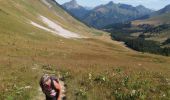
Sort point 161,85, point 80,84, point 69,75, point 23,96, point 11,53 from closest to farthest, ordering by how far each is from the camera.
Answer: point 23,96 → point 161,85 → point 80,84 → point 69,75 → point 11,53

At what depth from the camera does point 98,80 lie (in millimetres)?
26188

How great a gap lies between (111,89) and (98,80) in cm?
346

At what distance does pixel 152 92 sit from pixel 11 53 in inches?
1337

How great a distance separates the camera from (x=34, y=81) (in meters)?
26.7

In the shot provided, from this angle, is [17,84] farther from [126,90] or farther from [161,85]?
[161,85]

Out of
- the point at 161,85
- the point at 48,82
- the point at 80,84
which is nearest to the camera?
the point at 48,82

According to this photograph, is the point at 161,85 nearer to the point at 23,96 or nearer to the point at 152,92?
the point at 152,92

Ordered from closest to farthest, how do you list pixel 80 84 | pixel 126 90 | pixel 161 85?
1. pixel 126 90
2. pixel 161 85
3. pixel 80 84

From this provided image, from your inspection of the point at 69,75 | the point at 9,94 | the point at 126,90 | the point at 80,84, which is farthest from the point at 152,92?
the point at 69,75

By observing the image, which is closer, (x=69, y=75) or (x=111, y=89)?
(x=111, y=89)

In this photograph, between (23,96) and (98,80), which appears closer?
(23,96)

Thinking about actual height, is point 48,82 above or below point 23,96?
above

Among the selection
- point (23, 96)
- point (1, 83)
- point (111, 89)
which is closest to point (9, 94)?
point (23, 96)

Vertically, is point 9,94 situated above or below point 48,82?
below
